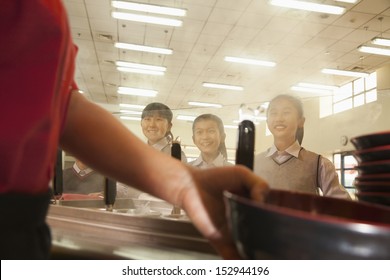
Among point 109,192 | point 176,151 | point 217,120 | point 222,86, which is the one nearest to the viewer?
point 176,151

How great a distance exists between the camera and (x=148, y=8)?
5324 mm

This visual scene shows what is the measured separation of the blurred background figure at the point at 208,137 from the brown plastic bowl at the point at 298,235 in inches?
46.5

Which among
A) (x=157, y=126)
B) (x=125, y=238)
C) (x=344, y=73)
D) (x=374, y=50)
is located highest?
(x=374, y=50)

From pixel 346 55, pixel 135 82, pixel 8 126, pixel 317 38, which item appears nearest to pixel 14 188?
pixel 8 126

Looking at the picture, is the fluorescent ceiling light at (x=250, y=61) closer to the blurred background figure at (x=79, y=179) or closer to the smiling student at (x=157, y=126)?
the blurred background figure at (x=79, y=179)

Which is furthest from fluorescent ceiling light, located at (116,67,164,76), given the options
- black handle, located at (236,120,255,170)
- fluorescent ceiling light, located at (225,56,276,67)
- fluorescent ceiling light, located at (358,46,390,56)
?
black handle, located at (236,120,255,170)

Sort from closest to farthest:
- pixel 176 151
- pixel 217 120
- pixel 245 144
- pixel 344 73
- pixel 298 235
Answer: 1. pixel 298 235
2. pixel 245 144
3. pixel 176 151
4. pixel 217 120
5. pixel 344 73

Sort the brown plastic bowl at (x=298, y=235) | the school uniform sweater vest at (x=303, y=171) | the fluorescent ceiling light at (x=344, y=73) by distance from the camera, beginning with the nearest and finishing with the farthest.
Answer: the brown plastic bowl at (x=298, y=235) → the school uniform sweater vest at (x=303, y=171) → the fluorescent ceiling light at (x=344, y=73)

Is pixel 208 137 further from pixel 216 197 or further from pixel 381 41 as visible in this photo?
pixel 381 41

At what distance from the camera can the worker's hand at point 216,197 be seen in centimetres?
54

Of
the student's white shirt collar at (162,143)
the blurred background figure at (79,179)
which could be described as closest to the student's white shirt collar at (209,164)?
the student's white shirt collar at (162,143)

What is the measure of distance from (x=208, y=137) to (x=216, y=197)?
1140 mm

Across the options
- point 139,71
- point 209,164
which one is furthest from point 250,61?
point 209,164

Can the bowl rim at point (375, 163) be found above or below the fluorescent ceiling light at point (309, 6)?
below
